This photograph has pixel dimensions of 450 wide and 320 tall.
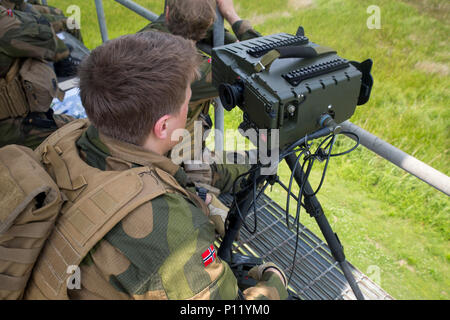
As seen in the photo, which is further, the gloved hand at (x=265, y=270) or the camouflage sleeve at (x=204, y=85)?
the camouflage sleeve at (x=204, y=85)

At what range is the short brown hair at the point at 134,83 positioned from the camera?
4.33ft

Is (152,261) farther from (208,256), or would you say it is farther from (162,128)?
(162,128)

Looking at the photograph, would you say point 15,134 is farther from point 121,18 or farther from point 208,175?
point 121,18

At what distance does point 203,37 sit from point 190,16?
20 cm

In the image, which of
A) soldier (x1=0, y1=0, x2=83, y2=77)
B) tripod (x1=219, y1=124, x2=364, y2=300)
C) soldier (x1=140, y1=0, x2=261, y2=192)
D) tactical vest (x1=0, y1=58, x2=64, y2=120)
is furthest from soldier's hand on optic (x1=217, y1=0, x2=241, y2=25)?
soldier (x1=0, y1=0, x2=83, y2=77)

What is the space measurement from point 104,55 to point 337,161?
2661 mm

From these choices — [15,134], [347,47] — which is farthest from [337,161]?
[15,134]

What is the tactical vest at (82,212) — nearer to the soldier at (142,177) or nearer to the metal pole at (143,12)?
the soldier at (142,177)

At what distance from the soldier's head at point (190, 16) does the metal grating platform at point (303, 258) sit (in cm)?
128

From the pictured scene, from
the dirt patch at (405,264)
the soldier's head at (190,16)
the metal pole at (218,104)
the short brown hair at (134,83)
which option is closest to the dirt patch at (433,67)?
the dirt patch at (405,264)

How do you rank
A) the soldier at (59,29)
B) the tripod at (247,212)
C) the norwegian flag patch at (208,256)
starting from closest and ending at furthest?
the norwegian flag patch at (208,256)
the tripod at (247,212)
the soldier at (59,29)

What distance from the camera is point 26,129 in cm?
295

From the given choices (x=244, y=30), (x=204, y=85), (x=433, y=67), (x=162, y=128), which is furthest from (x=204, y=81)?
(x=433, y=67)

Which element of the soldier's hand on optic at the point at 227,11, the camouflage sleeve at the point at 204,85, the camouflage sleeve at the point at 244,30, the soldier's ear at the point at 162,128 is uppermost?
the soldier's hand on optic at the point at 227,11
